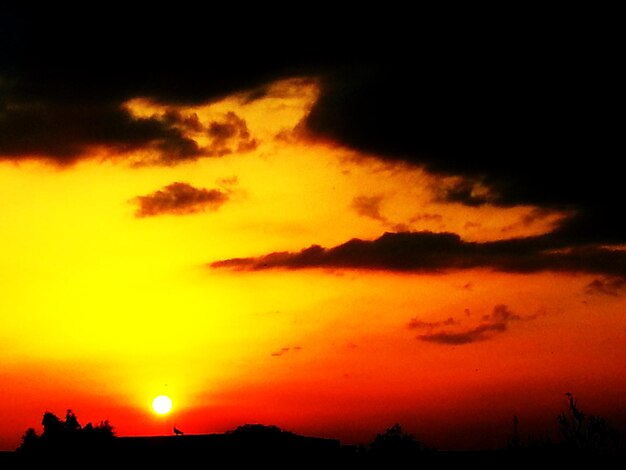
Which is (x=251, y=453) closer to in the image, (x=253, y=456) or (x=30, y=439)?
(x=253, y=456)

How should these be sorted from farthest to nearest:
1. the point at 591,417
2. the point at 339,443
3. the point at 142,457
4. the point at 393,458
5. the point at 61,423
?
the point at 591,417 → the point at 61,423 → the point at 393,458 → the point at 339,443 → the point at 142,457

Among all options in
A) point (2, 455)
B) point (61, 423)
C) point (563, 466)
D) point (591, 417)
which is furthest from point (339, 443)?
point (591, 417)

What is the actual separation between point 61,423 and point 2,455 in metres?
22.7

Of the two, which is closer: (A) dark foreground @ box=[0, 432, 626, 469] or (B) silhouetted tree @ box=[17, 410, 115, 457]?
(A) dark foreground @ box=[0, 432, 626, 469]

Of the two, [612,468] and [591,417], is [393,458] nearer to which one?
[612,468]

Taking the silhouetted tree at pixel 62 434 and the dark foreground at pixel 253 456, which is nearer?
the dark foreground at pixel 253 456

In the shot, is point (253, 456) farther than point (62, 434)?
No

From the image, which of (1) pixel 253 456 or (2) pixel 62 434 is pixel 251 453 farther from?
(2) pixel 62 434

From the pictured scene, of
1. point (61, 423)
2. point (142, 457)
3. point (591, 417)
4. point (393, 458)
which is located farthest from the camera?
point (591, 417)

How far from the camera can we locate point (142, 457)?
6166 cm

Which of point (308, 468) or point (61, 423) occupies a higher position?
point (61, 423)

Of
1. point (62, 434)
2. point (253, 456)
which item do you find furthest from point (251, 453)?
point (62, 434)

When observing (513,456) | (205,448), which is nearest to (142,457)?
(205,448)

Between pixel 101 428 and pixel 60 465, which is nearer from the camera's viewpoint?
pixel 60 465
